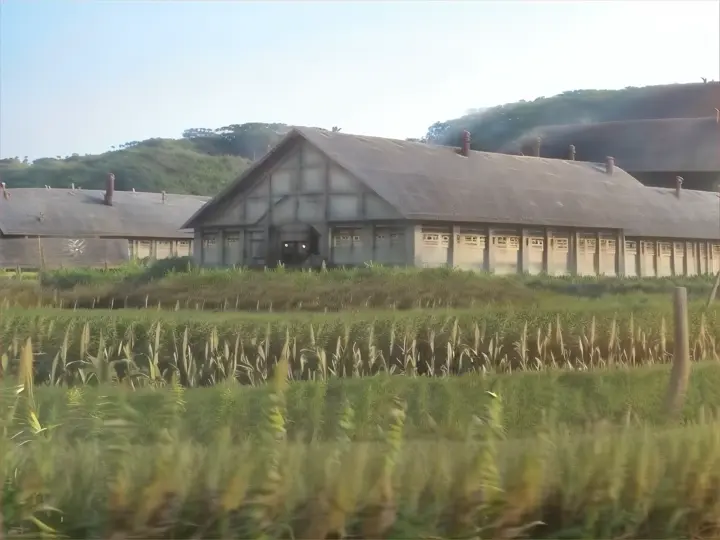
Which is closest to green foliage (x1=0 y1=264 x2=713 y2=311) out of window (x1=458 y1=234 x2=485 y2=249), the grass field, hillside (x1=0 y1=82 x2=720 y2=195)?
the grass field

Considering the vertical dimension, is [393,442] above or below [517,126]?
below

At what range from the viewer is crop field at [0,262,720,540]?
423cm

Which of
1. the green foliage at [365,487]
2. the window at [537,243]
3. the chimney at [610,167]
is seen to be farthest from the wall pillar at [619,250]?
the green foliage at [365,487]

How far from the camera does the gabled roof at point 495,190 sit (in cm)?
2133

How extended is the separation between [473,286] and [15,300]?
7.53 meters

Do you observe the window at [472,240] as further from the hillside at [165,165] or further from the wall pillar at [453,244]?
the hillside at [165,165]

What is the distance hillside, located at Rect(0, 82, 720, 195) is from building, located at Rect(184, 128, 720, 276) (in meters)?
0.93

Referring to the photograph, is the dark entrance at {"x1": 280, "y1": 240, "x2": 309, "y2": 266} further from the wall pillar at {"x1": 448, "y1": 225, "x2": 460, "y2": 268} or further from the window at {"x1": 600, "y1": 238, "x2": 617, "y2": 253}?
the window at {"x1": 600, "y1": 238, "x2": 617, "y2": 253}

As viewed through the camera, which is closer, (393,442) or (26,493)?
(26,493)

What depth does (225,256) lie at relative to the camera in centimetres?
2556

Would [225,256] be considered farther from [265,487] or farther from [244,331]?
[265,487]

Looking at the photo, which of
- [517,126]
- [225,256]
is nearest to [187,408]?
[517,126]

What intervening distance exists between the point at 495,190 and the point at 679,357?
1476 centimetres

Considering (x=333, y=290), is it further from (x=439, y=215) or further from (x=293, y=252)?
(x=293, y=252)
